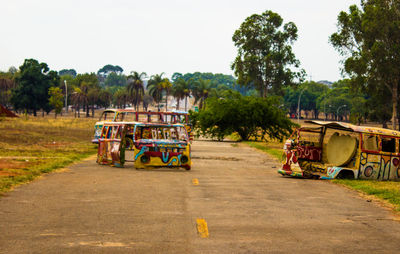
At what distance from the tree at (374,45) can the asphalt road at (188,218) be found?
4676 centimetres

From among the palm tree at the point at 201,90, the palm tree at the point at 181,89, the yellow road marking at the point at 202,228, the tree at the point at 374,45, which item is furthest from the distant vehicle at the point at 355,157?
the palm tree at the point at 181,89

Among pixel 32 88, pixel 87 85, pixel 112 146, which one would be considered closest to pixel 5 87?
pixel 87 85

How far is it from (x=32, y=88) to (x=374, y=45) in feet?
261

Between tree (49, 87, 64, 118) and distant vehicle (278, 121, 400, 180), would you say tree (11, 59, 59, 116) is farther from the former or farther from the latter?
distant vehicle (278, 121, 400, 180)

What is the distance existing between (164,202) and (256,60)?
73615 millimetres

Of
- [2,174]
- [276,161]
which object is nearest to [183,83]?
[276,161]

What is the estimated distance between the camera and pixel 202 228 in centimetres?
862

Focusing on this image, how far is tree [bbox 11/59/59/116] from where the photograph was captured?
117 metres

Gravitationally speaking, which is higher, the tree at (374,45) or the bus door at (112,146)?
the tree at (374,45)

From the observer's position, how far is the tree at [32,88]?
384 feet

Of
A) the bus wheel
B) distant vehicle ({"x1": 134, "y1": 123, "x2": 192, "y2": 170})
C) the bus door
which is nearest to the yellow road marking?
distant vehicle ({"x1": 134, "y1": 123, "x2": 192, "y2": 170})

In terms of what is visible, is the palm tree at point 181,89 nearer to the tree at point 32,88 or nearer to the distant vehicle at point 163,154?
the tree at point 32,88

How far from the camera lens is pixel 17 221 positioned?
8.92 metres

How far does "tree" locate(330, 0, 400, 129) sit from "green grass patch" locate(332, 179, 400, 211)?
44327mm
